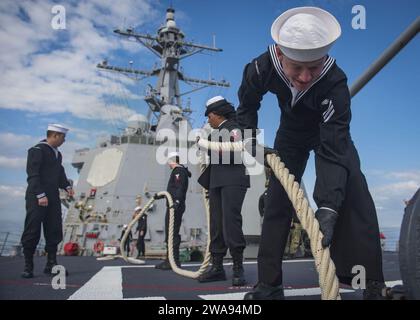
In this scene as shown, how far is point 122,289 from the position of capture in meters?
2.56

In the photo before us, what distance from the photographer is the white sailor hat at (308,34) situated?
4.65 ft

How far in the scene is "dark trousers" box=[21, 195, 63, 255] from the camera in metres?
3.62

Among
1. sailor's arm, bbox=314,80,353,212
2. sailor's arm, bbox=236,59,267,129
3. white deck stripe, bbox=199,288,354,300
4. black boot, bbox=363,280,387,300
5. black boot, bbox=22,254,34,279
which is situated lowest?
black boot, bbox=22,254,34,279

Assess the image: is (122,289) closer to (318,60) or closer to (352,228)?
(352,228)

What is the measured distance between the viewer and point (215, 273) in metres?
3.31

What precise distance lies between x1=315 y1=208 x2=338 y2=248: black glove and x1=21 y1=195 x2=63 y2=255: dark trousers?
10.1ft

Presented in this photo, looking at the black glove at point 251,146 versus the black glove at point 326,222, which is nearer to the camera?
the black glove at point 326,222

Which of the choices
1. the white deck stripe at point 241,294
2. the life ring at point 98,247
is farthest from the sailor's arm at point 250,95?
the life ring at point 98,247

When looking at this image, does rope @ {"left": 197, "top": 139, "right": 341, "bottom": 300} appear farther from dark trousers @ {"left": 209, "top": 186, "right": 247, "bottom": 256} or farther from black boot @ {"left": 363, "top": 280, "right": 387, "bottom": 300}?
dark trousers @ {"left": 209, "top": 186, "right": 247, "bottom": 256}

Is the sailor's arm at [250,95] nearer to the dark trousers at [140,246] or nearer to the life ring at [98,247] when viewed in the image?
the dark trousers at [140,246]

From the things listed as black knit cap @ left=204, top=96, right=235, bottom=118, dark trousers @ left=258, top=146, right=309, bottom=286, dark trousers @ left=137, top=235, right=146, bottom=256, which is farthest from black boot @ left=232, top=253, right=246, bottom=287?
dark trousers @ left=137, top=235, right=146, bottom=256

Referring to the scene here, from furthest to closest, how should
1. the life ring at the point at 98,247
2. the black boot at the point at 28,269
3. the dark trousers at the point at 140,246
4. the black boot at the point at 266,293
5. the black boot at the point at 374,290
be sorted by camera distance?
the life ring at the point at 98,247
the dark trousers at the point at 140,246
the black boot at the point at 28,269
the black boot at the point at 266,293
the black boot at the point at 374,290

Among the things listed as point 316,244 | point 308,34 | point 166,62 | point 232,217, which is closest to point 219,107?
point 232,217

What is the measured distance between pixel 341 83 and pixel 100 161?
1425 cm
